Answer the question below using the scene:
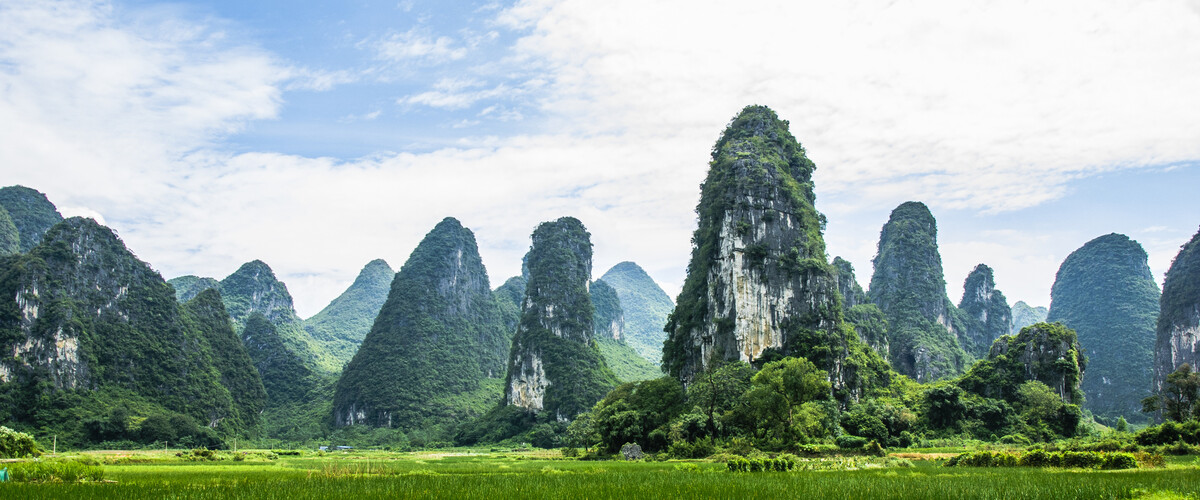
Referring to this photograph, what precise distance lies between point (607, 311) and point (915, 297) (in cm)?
6411

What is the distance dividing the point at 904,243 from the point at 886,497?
95234 millimetres

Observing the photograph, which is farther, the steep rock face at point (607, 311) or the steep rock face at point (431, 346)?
the steep rock face at point (607, 311)

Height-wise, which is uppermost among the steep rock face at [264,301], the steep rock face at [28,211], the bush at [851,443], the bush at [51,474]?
the steep rock face at [28,211]

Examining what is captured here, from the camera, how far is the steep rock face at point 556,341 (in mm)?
82688

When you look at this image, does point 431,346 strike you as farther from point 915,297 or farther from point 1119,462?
point 1119,462

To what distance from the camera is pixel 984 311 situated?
10769cm

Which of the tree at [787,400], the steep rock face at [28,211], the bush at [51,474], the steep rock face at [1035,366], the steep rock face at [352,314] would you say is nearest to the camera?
the bush at [51,474]

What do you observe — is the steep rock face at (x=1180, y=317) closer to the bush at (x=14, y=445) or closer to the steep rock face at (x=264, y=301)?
the bush at (x=14, y=445)

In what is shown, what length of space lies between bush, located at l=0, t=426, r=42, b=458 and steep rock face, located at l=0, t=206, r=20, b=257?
77887mm

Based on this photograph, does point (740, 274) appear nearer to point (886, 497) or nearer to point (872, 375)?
point (872, 375)

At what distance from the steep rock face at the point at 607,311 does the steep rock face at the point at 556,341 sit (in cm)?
3926

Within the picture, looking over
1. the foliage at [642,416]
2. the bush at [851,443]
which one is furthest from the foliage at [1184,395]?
the foliage at [642,416]

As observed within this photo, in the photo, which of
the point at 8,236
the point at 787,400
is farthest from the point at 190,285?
the point at 787,400

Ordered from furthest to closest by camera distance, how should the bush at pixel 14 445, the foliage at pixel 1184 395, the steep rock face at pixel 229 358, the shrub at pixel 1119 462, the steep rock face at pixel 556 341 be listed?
the steep rock face at pixel 229 358
the steep rock face at pixel 556 341
the foliage at pixel 1184 395
the bush at pixel 14 445
the shrub at pixel 1119 462
